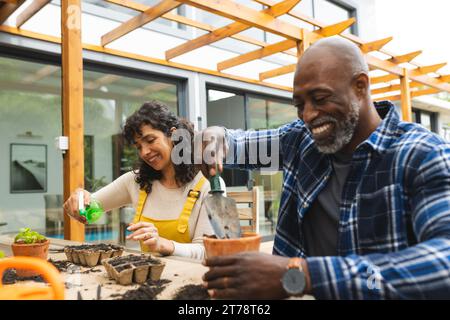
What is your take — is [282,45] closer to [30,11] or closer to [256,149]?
[30,11]

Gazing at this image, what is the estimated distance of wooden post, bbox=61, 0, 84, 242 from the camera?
2988mm

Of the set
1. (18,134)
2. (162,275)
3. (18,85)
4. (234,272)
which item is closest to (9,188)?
(18,134)

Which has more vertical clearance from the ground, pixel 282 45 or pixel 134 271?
pixel 282 45

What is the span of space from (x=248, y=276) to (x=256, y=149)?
37.9 inches

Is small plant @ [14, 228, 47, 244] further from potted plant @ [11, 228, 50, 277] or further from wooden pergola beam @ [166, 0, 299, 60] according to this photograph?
wooden pergola beam @ [166, 0, 299, 60]

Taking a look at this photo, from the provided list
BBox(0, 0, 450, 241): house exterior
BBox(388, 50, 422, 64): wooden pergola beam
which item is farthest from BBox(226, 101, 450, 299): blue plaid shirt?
BBox(388, 50, 422, 64): wooden pergola beam

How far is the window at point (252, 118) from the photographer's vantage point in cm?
593

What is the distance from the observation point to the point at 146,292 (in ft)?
3.26

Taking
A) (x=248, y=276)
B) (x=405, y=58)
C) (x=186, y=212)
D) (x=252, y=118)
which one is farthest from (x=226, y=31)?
(x=248, y=276)

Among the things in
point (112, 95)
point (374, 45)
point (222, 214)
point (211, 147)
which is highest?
point (374, 45)

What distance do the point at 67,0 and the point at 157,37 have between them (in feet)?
7.03

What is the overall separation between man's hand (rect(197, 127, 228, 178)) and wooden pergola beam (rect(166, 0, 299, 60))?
278 cm

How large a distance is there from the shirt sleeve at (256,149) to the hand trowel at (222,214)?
62 centimetres
